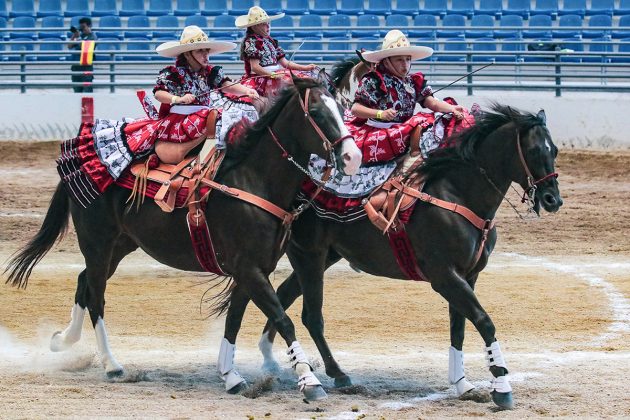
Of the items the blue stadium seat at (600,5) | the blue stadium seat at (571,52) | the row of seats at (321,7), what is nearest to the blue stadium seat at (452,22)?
the row of seats at (321,7)

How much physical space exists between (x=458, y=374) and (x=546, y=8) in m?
16.7

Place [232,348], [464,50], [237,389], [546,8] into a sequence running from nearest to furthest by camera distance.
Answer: [237,389]
[232,348]
[464,50]
[546,8]

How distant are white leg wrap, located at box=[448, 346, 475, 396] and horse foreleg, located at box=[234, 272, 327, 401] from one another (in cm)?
98

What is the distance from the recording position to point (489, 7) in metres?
23.6

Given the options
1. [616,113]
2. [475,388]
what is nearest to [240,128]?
[475,388]

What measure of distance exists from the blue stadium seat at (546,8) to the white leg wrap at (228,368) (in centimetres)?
1636

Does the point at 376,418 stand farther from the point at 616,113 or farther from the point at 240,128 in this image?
the point at 616,113

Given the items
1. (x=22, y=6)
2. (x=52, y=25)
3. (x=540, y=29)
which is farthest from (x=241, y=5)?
(x=540, y=29)

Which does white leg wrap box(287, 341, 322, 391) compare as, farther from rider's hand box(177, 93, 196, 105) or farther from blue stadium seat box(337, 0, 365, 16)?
blue stadium seat box(337, 0, 365, 16)

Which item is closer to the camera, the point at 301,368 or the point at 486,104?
the point at 301,368

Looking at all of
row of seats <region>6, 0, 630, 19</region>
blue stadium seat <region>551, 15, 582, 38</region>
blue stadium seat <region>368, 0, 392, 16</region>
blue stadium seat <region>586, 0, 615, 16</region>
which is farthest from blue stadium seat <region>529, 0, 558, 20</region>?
blue stadium seat <region>368, 0, 392, 16</region>

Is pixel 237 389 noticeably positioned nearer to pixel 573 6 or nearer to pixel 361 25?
pixel 361 25

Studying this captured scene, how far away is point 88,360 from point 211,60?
12.1m

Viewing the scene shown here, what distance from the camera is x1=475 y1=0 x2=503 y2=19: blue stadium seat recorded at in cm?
2322
